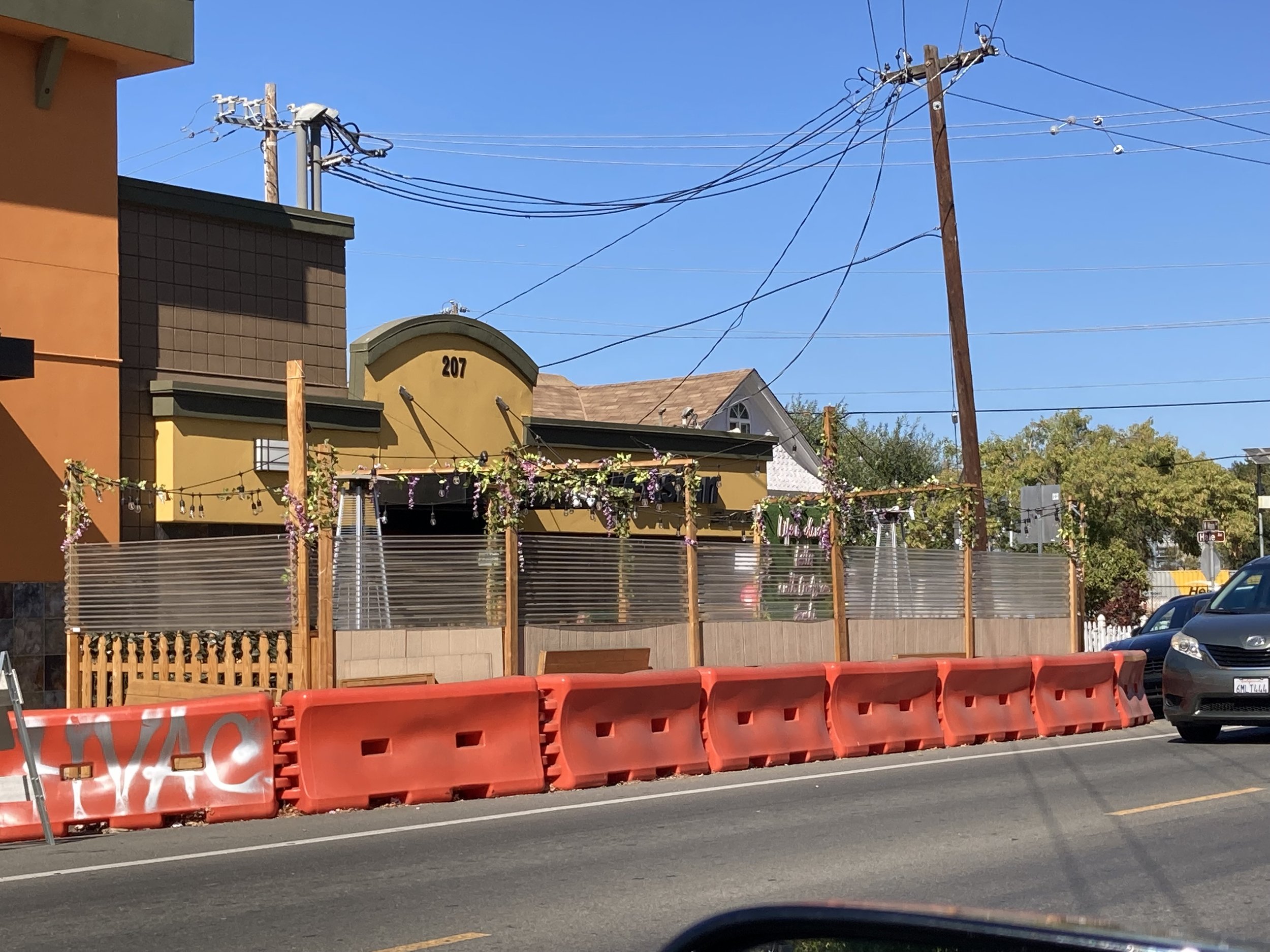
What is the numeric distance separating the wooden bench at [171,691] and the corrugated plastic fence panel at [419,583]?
1.29 meters

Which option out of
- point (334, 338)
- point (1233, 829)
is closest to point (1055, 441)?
point (334, 338)

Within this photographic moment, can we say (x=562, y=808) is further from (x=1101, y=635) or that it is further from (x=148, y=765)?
(x=1101, y=635)

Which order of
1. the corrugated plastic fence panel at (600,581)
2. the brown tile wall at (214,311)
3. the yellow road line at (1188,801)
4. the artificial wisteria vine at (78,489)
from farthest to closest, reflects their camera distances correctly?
the brown tile wall at (214,311) → the artificial wisteria vine at (78,489) → the corrugated plastic fence panel at (600,581) → the yellow road line at (1188,801)

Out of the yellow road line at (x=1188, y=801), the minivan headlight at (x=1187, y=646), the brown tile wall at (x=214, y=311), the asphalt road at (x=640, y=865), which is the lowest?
the yellow road line at (x=1188, y=801)

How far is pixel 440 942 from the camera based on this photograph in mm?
6680

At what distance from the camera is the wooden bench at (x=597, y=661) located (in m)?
16.6

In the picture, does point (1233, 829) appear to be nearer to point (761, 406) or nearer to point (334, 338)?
point (334, 338)

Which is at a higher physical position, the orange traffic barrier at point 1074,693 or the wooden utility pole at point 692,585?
the wooden utility pole at point 692,585

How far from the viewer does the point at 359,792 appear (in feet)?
36.7

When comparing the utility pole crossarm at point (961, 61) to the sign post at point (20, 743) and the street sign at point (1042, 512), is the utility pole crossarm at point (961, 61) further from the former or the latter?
the sign post at point (20, 743)

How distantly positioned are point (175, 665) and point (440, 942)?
10082mm

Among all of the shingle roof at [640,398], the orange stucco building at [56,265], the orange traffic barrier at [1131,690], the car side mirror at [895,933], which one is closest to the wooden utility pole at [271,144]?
the shingle roof at [640,398]

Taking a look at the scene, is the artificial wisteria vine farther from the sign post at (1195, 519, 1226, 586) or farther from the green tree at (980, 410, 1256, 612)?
the green tree at (980, 410, 1256, 612)

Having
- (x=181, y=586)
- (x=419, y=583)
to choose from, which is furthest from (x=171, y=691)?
(x=419, y=583)
